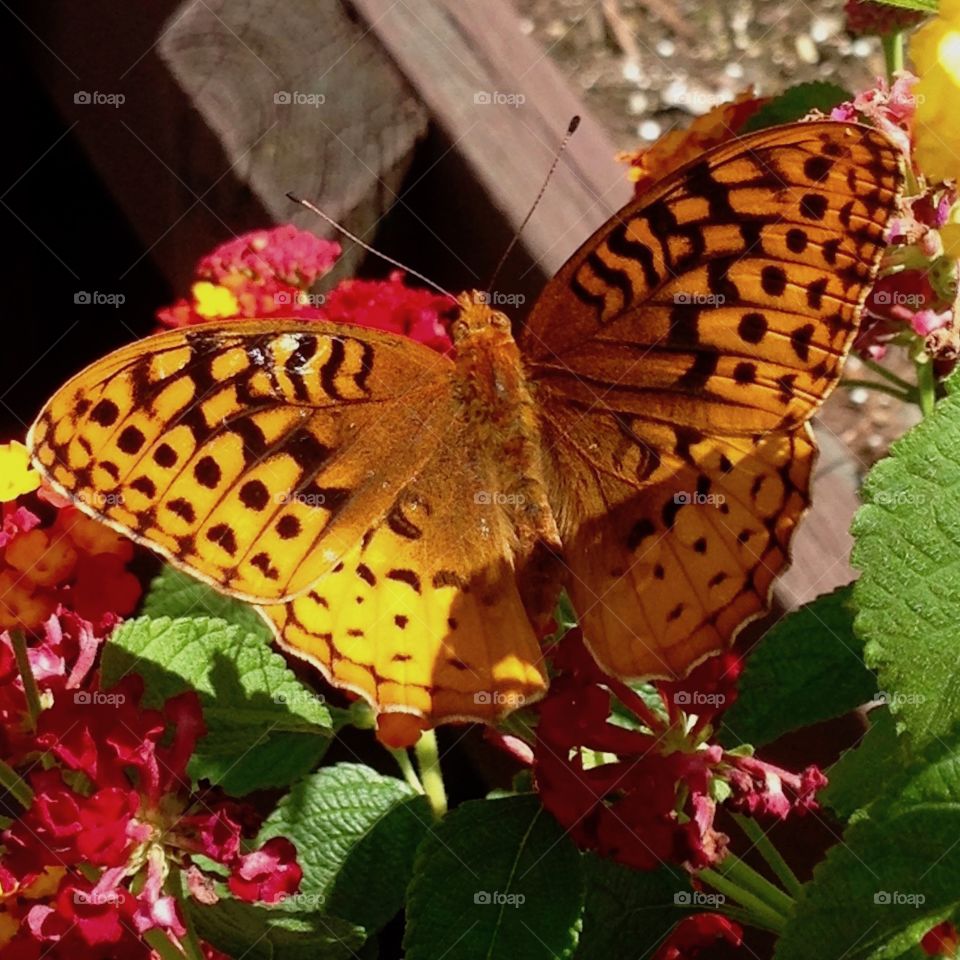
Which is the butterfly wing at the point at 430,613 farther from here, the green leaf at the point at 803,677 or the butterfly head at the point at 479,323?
the green leaf at the point at 803,677

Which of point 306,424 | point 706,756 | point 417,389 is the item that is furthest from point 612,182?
point 706,756

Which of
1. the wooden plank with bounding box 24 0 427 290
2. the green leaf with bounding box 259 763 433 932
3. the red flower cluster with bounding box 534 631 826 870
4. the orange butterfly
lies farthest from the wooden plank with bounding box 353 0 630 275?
the red flower cluster with bounding box 534 631 826 870

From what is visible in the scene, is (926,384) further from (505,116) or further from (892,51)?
(505,116)

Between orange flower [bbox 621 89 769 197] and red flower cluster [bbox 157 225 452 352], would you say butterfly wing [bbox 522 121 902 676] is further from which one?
orange flower [bbox 621 89 769 197]

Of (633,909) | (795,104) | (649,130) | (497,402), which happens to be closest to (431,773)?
(633,909)

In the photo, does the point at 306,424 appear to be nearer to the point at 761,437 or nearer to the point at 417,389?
the point at 417,389

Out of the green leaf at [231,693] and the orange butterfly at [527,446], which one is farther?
the green leaf at [231,693]

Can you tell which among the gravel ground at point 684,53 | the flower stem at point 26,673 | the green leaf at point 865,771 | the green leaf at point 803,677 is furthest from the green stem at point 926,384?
the gravel ground at point 684,53
